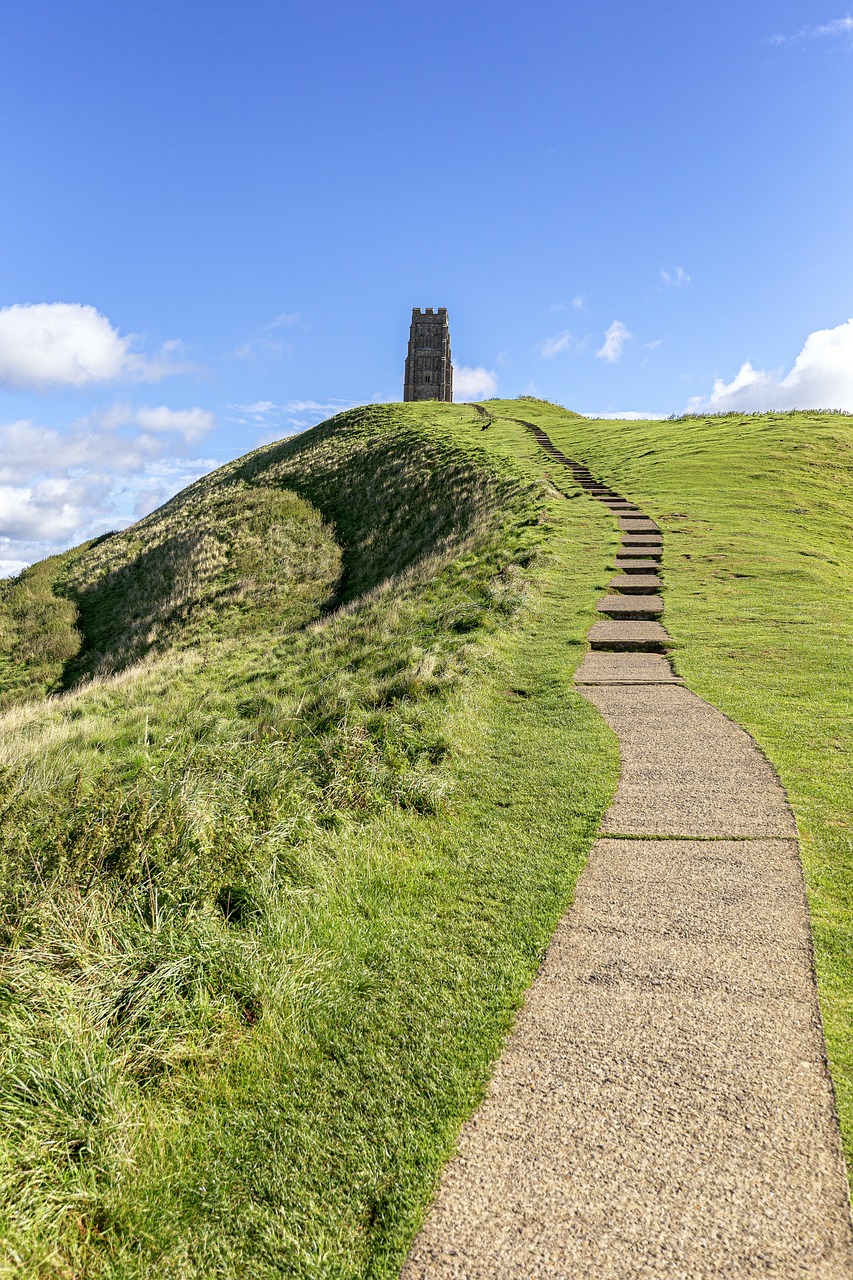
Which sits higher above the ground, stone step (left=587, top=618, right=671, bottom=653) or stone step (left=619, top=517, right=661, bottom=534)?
stone step (left=619, top=517, right=661, bottom=534)

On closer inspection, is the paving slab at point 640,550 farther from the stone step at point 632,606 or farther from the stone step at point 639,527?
the stone step at point 632,606

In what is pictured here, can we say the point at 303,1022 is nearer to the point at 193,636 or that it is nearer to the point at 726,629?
the point at 726,629

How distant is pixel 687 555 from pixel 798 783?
11.6 meters

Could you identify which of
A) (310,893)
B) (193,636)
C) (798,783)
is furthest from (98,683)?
(798,783)

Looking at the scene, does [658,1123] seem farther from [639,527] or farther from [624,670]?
[639,527]

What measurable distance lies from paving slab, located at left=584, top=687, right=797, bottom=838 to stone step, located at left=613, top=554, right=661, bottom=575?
24.9ft

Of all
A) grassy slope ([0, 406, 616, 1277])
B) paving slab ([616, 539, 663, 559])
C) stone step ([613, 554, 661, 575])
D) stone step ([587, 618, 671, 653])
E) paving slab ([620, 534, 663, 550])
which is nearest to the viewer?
grassy slope ([0, 406, 616, 1277])

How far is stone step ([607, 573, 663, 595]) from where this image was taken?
14.3 meters

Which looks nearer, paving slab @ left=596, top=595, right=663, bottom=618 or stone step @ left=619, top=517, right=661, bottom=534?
paving slab @ left=596, top=595, right=663, bottom=618

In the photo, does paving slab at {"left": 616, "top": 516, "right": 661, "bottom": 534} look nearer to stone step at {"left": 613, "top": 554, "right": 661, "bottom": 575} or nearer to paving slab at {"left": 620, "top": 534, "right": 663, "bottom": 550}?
paving slab at {"left": 620, "top": 534, "right": 663, "bottom": 550}

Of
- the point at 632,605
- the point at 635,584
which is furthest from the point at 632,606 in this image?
the point at 635,584

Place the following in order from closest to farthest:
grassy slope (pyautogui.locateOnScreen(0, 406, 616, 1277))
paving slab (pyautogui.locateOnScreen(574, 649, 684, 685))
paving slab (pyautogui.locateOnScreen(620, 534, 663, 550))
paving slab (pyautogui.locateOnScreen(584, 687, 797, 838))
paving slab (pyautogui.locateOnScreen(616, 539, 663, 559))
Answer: grassy slope (pyautogui.locateOnScreen(0, 406, 616, 1277)), paving slab (pyautogui.locateOnScreen(584, 687, 797, 838)), paving slab (pyautogui.locateOnScreen(574, 649, 684, 685)), paving slab (pyautogui.locateOnScreen(616, 539, 663, 559)), paving slab (pyautogui.locateOnScreen(620, 534, 663, 550))

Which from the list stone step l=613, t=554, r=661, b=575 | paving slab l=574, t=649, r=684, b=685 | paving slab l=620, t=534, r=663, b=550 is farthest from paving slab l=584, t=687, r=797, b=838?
paving slab l=620, t=534, r=663, b=550

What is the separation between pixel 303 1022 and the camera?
3549 millimetres
